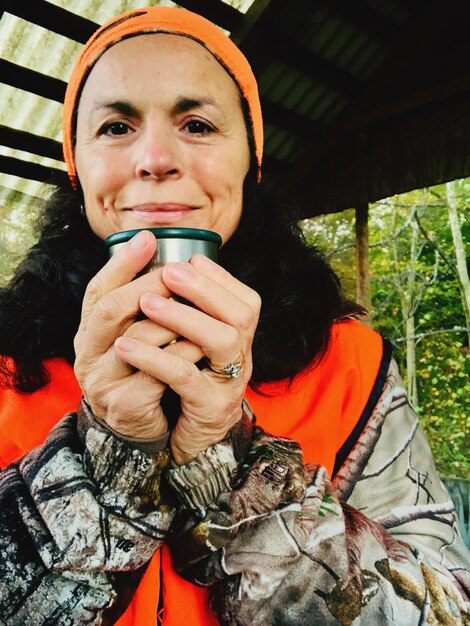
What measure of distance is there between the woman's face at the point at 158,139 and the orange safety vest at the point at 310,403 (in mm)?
431

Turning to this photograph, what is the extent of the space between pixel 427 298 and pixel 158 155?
16.2 metres

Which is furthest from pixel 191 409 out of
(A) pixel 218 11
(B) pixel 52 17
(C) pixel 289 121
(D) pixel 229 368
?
(C) pixel 289 121

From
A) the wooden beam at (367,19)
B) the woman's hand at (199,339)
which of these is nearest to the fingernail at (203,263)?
the woman's hand at (199,339)

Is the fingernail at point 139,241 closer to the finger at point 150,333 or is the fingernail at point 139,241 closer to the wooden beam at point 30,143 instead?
the finger at point 150,333

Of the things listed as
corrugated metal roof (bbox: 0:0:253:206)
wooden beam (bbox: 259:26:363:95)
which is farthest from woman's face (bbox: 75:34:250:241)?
wooden beam (bbox: 259:26:363:95)

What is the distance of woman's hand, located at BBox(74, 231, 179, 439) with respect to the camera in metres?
0.70

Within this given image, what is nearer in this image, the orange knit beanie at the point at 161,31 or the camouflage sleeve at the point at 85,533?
the camouflage sleeve at the point at 85,533

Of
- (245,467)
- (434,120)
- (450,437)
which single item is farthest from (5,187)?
(450,437)

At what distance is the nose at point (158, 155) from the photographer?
3.40 ft

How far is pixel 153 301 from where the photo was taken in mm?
681

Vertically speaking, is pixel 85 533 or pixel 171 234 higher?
pixel 171 234

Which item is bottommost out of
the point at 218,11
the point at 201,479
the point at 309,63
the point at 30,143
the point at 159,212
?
the point at 201,479

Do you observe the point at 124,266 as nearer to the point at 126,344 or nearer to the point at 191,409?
the point at 126,344

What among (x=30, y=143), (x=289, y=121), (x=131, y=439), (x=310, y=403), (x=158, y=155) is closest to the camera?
(x=131, y=439)
